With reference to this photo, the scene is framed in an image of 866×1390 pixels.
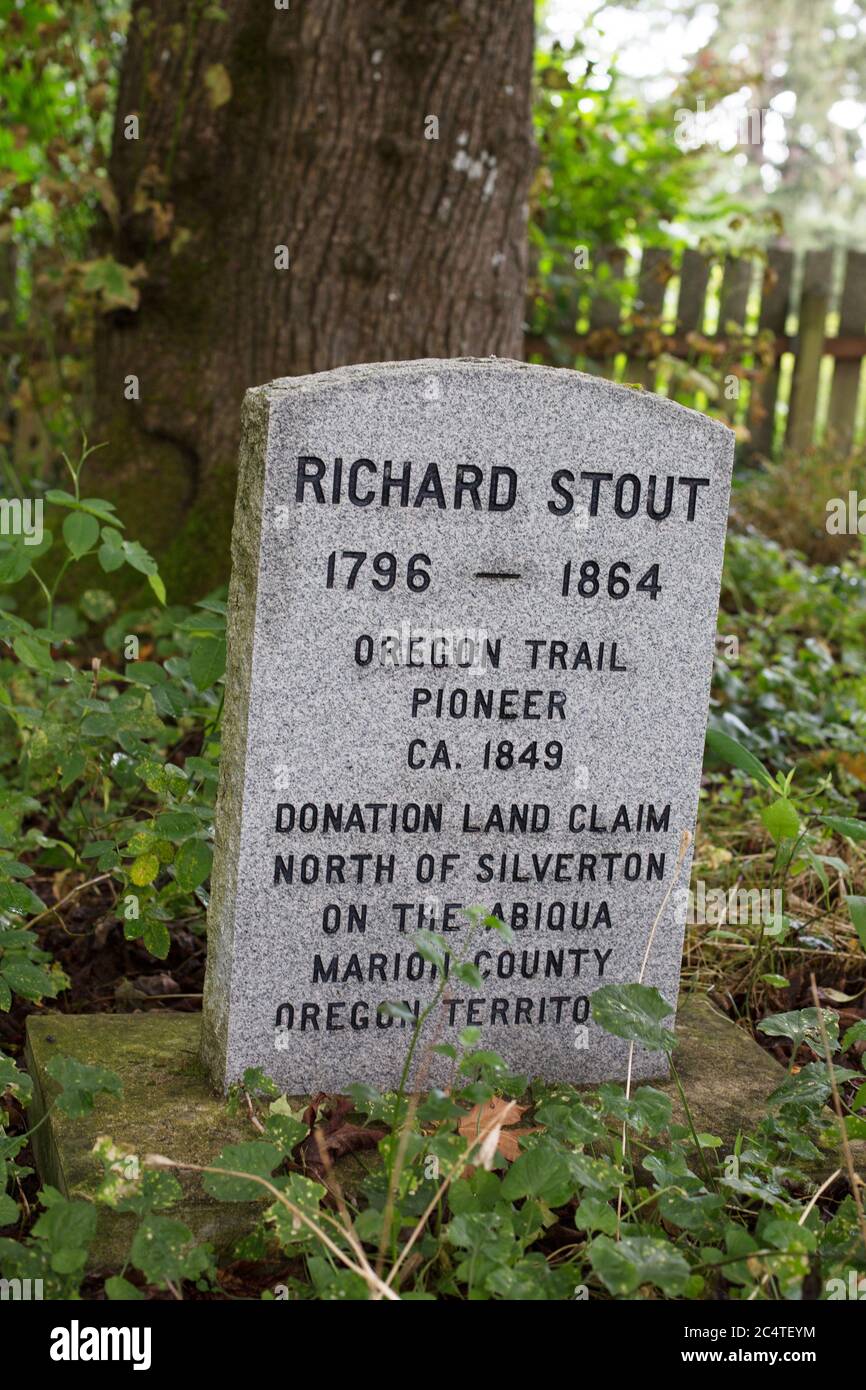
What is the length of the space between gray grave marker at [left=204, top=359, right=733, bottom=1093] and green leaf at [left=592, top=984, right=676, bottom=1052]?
14 centimetres

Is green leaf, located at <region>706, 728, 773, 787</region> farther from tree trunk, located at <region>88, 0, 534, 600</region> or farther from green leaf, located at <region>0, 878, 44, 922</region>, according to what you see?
tree trunk, located at <region>88, 0, 534, 600</region>

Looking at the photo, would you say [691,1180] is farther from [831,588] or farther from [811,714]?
[831,588]

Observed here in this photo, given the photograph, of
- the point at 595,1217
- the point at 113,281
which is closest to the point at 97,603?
the point at 113,281

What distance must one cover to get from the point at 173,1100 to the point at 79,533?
1114mm

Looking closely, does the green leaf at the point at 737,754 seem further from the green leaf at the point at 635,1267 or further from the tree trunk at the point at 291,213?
the tree trunk at the point at 291,213

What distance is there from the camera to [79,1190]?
6.62 feet

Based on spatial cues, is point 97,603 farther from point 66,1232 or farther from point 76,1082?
point 66,1232

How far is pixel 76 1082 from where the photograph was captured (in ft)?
6.77

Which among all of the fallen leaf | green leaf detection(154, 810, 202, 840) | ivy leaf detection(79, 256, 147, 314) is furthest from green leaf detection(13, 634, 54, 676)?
the fallen leaf

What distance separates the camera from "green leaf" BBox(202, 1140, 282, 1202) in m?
1.89

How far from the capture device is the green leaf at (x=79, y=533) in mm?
2701

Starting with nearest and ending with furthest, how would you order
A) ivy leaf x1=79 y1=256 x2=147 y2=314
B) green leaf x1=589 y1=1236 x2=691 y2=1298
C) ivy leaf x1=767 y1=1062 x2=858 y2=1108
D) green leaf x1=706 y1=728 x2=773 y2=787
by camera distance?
green leaf x1=589 y1=1236 x2=691 y2=1298 → ivy leaf x1=767 y1=1062 x2=858 y2=1108 → green leaf x1=706 y1=728 x2=773 y2=787 → ivy leaf x1=79 y1=256 x2=147 y2=314
